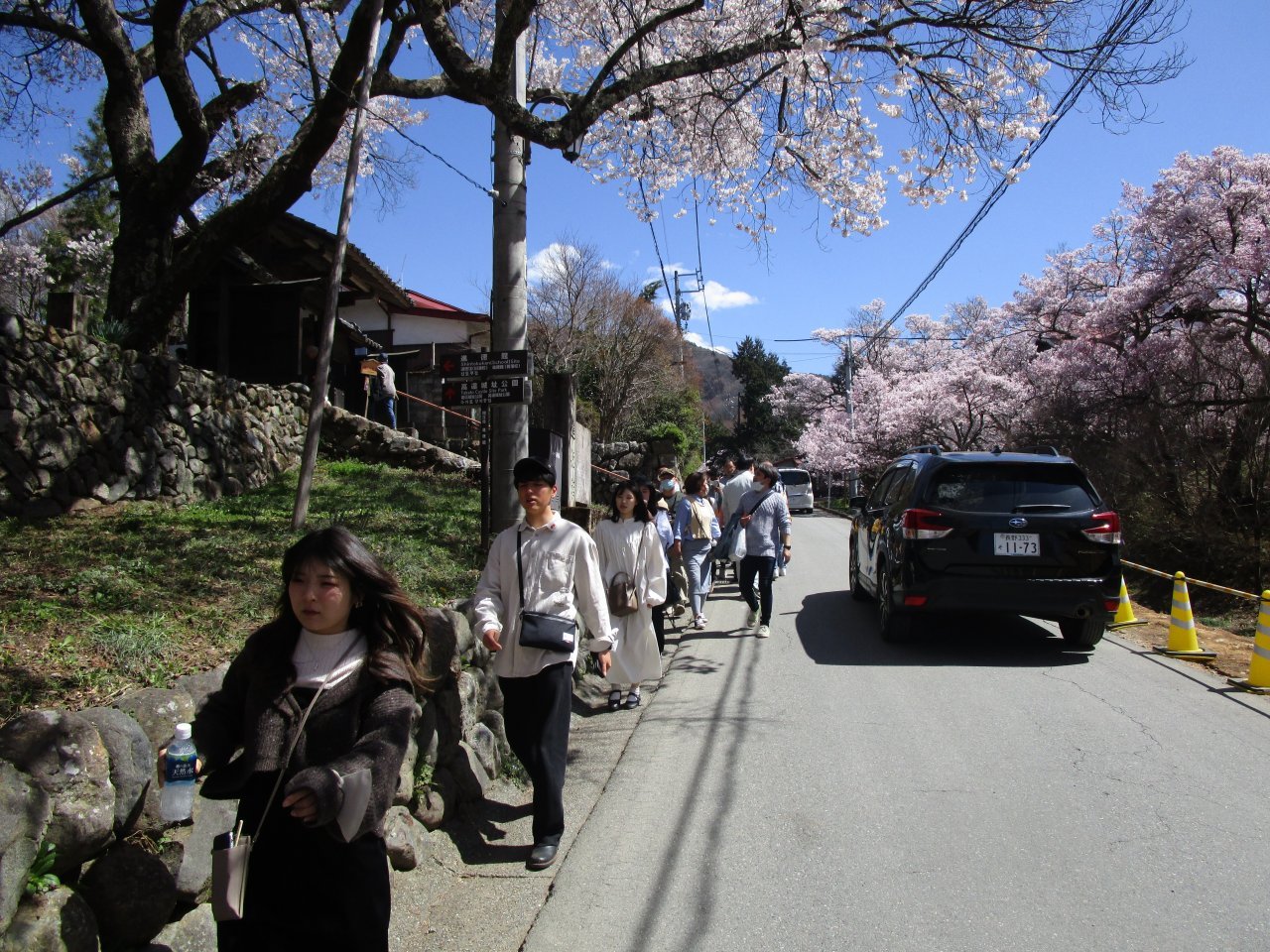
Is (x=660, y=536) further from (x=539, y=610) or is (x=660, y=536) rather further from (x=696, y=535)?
(x=539, y=610)

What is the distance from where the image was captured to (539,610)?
4.13 m

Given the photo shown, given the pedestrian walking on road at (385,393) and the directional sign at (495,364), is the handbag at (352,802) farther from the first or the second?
the pedestrian walking on road at (385,393)

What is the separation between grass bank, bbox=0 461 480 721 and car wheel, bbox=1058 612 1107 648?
5.24 m

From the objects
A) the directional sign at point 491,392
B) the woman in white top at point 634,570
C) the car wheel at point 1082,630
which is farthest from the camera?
the car wheel at point 1082,630

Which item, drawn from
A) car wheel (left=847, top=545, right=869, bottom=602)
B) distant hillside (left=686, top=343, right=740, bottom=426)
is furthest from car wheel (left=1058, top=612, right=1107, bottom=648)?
distant hillside (left=686, top=343, right=740, bottom=426)

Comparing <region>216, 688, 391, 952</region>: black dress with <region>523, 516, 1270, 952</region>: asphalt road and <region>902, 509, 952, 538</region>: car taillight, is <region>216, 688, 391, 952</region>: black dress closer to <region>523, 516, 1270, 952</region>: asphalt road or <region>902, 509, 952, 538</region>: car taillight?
<region>523, 516, 1270, 952</region>: asphalt road

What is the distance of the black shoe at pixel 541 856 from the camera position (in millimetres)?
4012

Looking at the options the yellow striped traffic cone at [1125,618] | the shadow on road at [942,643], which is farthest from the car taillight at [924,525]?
the yellow striped traffic cone at [1125,618]

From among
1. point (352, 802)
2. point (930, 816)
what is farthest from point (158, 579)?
point (930, 816)

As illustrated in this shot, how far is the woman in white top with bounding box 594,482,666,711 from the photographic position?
21.0 feet

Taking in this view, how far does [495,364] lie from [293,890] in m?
5.37

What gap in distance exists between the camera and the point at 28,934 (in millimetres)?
2264

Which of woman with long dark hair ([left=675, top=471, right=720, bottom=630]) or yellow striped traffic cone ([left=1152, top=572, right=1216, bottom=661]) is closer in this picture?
yellow striped traffic cone ([left=1152, top=572, right=1216, bottom=661])

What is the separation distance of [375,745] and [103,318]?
1015 centimetres
